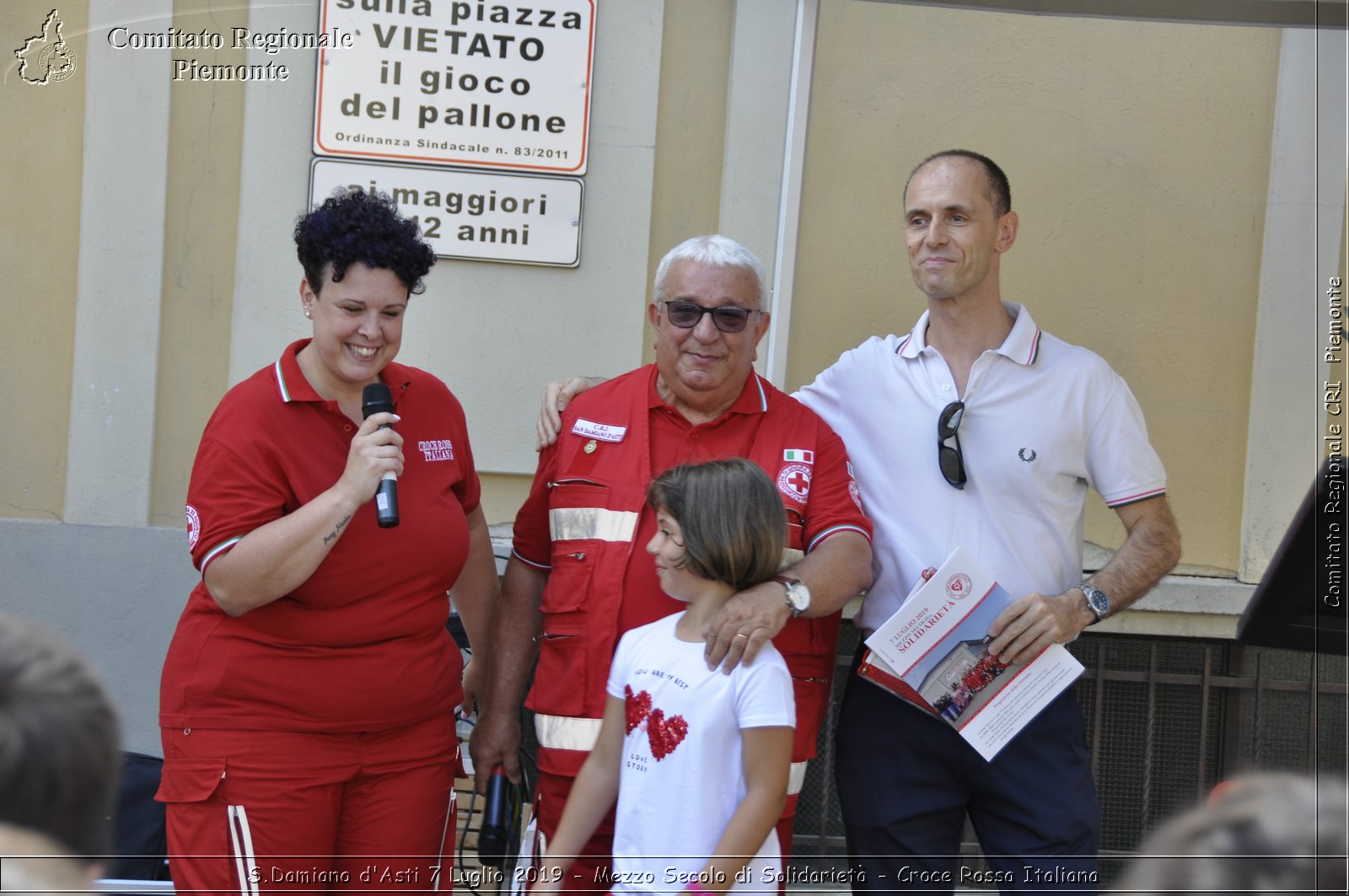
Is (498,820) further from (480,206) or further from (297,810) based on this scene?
(480,206)

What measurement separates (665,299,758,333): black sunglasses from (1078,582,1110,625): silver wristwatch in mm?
1039

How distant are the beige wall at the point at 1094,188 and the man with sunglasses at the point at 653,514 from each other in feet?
5.77

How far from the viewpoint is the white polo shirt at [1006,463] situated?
304 centimetres

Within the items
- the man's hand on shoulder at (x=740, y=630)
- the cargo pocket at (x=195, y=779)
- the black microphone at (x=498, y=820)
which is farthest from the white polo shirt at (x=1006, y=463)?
the cargo pocket at (x=195, y=779)

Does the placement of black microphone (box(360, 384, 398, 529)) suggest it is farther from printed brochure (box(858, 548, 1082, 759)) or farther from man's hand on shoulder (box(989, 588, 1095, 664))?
man's hand on shoulder (box(989, 588, 1095, 664))

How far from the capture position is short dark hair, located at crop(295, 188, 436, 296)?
282cm

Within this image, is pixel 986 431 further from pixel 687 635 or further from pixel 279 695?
pixel 279 695

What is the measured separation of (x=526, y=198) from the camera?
4.60 meters

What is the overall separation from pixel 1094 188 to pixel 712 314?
2487mm

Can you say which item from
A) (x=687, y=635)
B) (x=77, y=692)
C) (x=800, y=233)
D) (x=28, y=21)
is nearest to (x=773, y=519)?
(x=687, y=635)

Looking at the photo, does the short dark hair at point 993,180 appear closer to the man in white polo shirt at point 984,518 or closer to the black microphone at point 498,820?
the man in white polo shirt at point 984,518

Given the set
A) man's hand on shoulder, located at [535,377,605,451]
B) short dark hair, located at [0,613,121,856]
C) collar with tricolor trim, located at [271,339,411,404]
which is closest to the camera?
short dark hair, located at [0,613,121,856]

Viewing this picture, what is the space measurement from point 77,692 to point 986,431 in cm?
236

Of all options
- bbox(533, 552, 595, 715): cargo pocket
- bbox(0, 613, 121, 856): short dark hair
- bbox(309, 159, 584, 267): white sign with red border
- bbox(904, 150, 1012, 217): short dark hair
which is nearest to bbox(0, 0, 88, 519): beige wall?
bbox(309, 159, 584, 267): white sign with red border
